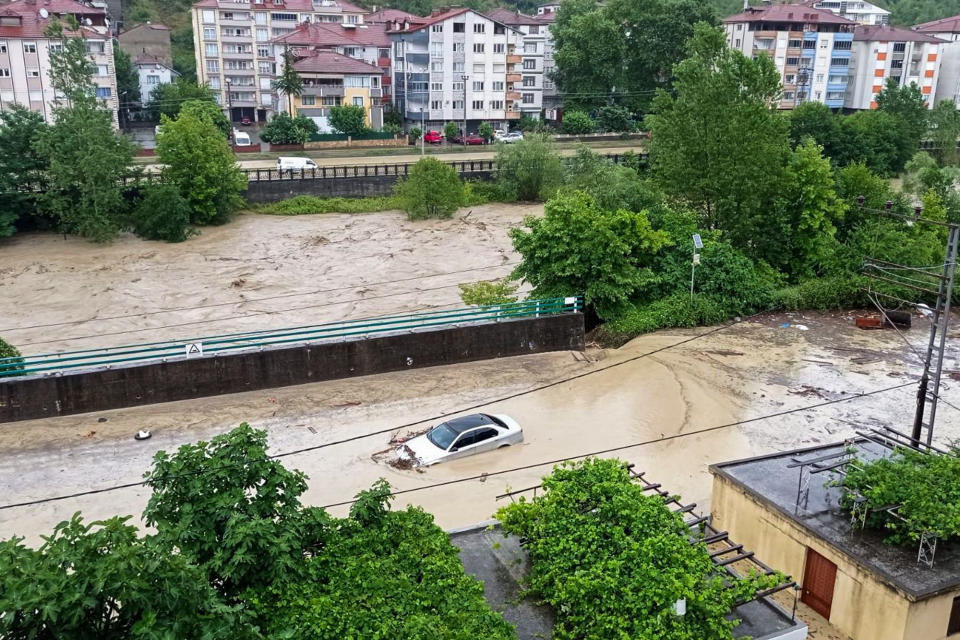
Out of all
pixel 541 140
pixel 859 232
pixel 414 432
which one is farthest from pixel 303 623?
pixel 541 140

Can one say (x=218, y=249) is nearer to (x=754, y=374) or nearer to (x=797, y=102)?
(x=754, y=374)

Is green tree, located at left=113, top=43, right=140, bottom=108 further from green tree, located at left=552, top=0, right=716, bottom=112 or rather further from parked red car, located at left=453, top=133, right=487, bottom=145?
green tree, located at left=552, top=0, right=716, bottom=112

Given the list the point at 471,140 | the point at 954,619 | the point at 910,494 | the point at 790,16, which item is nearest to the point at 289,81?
the point at 471,140

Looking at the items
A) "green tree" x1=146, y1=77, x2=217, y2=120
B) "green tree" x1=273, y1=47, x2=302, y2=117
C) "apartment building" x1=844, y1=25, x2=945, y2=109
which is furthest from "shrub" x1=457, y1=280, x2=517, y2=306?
"apartment building" x1=844, y1=25, x2=945, y2=109

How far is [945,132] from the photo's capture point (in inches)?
2852

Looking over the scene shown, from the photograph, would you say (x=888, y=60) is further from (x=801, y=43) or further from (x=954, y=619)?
(x=954, y=619)

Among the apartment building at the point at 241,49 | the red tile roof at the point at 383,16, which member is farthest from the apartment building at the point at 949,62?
the apartment building at the point at 241,49

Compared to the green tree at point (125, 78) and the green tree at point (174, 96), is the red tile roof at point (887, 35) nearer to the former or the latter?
the green tree at point (174, 96)

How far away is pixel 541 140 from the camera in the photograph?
189 feet

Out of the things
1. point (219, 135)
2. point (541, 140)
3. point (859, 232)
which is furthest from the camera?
point (541, 140)

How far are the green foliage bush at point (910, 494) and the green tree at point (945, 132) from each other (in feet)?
226

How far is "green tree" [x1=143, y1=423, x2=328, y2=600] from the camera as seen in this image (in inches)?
410

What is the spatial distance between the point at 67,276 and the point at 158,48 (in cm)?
5779

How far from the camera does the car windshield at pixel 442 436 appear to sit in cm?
2017
